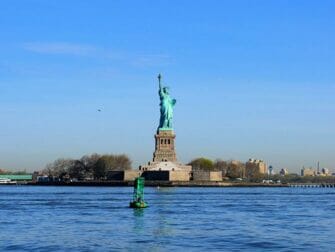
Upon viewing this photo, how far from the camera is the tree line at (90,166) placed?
524 ft

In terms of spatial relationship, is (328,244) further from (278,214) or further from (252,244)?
(278,214)

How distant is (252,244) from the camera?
105ft

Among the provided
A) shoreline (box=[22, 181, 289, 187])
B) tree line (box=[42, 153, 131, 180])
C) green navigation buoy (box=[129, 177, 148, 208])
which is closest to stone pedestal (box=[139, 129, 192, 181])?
shoreline (box=[22, 181, 289, 187])

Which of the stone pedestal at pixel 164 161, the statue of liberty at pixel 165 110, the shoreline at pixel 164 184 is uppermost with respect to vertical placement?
the statue of liberty at pixel 165 110

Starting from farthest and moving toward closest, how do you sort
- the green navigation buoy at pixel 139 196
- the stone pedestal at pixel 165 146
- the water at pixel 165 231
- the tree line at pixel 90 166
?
the tree line at pixel 90 166, the stone pedestal at pixel 165 146, the green navigation buoy at pixel 139 196, the water at pixel 165 231

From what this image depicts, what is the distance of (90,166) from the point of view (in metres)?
167

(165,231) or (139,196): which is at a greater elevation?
(139,196)

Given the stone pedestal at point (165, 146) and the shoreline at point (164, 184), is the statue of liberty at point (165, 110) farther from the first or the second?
the shoreline at point (164, 184)

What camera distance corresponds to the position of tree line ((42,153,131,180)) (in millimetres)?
159750

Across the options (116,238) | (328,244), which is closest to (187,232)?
(116,238)

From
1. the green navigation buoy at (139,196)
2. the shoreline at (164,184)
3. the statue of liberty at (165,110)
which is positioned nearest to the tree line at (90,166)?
the shoreline at (164,184)

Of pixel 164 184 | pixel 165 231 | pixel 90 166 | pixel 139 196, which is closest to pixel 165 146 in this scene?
pixel 164 184

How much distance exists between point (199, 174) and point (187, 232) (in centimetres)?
10238

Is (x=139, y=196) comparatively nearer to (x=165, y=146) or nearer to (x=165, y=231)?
(x=165, y=231)
